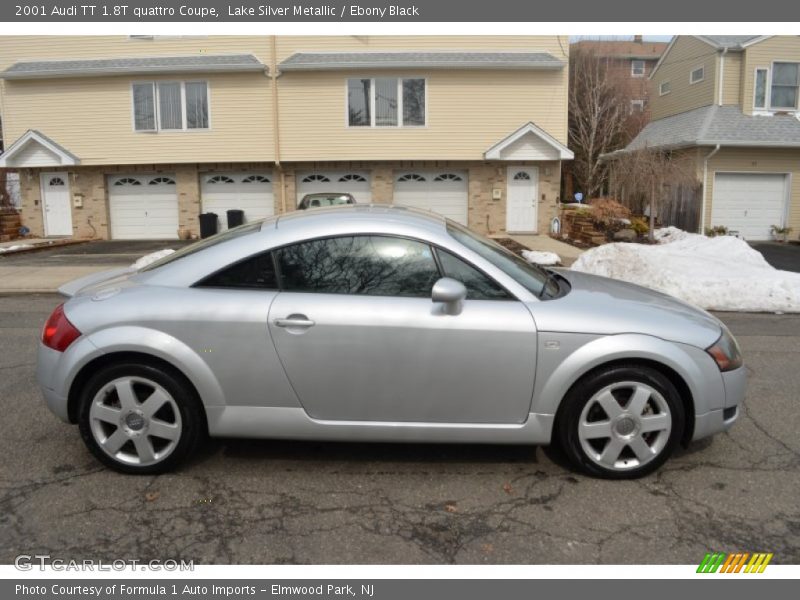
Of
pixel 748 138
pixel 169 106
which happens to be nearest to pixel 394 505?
pixel 169 106

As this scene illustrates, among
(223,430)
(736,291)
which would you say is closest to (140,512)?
(223,430)

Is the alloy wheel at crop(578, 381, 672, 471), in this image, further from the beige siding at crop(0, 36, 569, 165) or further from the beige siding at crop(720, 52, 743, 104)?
the beige siding at crop(720, 52, 743, 104)

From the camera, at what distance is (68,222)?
23.1 metres

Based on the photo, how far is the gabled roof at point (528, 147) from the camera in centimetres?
2120

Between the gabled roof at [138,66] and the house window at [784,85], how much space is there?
646 inches

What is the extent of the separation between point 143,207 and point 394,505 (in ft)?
71.0

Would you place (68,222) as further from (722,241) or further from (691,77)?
(691,77)

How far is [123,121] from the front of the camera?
869 inches

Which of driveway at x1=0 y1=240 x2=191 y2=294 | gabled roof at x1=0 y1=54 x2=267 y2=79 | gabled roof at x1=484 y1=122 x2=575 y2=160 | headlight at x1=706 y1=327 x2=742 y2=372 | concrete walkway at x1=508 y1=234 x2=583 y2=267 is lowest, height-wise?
driveway at x1=0 y1=240 x2=191 y2=294

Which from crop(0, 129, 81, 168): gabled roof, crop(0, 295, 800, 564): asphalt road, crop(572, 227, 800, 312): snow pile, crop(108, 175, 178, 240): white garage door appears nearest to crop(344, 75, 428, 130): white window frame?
crop(108, 175, 178, 240): white garage door

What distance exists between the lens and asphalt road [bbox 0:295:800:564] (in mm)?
3227

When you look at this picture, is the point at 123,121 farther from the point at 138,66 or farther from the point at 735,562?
the point at 735,562

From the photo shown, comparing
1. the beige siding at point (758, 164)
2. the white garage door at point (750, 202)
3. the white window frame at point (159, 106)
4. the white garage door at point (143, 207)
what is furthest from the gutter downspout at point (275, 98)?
the white garage door at point (750, 202)

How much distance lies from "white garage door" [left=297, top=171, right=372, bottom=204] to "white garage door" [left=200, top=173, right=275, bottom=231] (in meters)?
1.12
